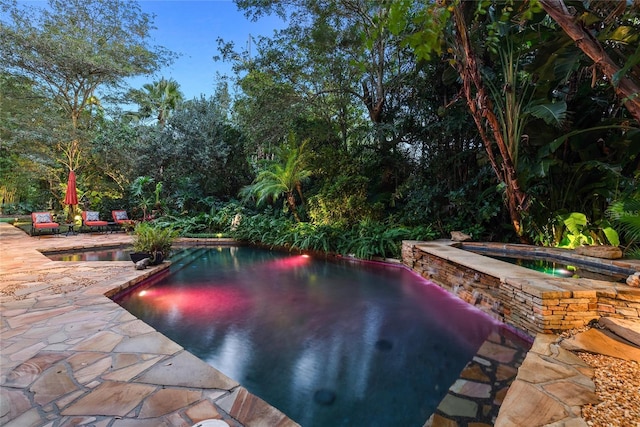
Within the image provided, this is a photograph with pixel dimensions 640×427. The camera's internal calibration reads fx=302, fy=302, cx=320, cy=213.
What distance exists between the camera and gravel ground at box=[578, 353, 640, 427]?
62.3 inches

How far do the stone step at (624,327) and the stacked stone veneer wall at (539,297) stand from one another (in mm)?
66

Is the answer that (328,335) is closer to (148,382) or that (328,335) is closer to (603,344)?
(148,382)

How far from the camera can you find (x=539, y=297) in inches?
108

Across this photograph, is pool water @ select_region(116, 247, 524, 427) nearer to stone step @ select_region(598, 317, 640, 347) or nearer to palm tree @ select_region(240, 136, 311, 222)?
stone step @ select_region(598, 317, 640, 347)

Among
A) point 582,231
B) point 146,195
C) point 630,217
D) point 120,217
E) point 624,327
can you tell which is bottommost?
point 624,327

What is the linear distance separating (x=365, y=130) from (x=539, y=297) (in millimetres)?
6980

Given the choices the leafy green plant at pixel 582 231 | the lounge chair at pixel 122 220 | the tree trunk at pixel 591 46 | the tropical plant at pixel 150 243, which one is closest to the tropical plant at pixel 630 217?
the leafy green plant at pixel 582 231

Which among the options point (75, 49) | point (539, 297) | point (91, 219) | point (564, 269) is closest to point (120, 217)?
point (91, 219)

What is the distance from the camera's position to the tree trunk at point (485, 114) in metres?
4.15

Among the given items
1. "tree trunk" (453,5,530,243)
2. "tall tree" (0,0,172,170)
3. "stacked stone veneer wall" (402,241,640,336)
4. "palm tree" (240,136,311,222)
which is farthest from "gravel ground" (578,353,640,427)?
"tall tree" (0,0,172,170)

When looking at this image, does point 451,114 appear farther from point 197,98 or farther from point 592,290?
point 197,98

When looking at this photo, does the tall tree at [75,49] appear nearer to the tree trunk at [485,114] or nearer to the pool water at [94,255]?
the pool water at [94,255]

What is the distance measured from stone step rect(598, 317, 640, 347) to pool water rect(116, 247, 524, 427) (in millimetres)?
898

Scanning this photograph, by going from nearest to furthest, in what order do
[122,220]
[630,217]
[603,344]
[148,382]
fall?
[148,382], [603,344], [630,217], [122,220]
